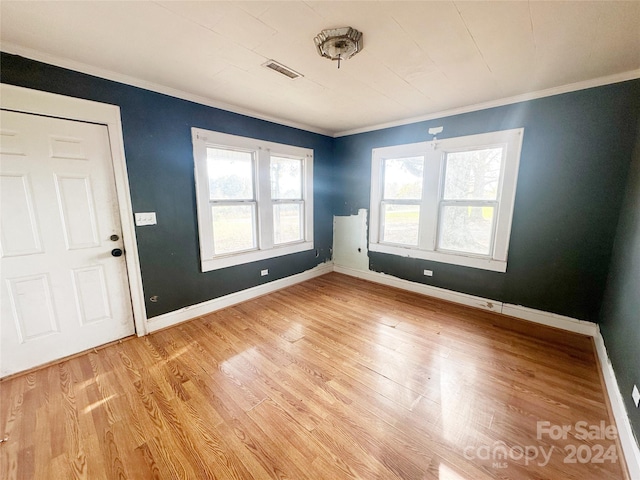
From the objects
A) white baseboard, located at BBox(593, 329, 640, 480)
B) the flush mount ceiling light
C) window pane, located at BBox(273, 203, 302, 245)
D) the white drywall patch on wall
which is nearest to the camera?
white baseboard, located at BBox(593, 329, 640, 480)

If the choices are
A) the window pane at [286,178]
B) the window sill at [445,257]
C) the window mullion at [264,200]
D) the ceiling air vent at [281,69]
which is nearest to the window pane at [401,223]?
the window sill at [445,257]

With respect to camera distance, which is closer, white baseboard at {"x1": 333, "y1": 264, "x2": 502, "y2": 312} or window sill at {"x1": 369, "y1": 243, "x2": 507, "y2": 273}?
window sill at {"x1": 369, "y1": 243, "x2": 507, "y2": 273}

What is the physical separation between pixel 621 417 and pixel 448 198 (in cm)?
238

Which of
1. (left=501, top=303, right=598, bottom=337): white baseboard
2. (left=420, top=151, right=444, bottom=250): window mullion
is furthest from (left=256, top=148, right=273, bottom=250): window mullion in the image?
(left=501, top=303, right=598, bottom=337): white baseboard

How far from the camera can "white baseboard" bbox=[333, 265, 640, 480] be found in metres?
1.32

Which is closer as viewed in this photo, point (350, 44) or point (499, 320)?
point (350, 44)

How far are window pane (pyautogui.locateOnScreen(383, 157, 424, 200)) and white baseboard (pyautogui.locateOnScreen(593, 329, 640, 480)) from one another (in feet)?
7.74

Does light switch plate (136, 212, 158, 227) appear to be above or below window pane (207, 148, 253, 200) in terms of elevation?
below

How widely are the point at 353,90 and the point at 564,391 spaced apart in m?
3.05

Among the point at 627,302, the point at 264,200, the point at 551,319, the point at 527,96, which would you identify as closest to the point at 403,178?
the point at 527,96

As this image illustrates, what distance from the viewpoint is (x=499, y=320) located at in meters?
2.82

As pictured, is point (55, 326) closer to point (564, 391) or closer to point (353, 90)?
point (353, 90)

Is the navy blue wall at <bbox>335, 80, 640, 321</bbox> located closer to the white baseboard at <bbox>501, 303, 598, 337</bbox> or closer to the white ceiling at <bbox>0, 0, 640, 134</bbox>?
the white baseboard at <bbox>501, 303, 598, 337</bbox>

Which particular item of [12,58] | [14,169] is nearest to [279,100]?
[12,58]
